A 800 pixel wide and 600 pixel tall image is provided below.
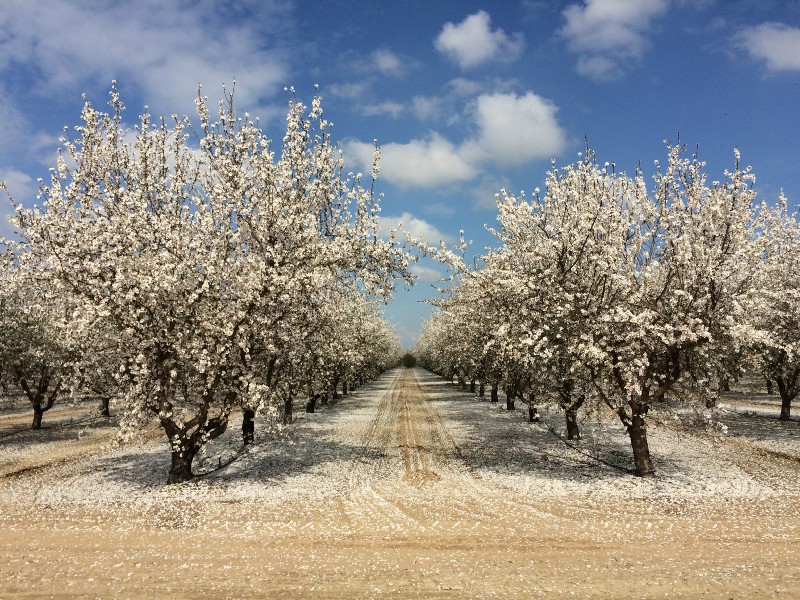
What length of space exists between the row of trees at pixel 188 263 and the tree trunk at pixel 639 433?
1030cm

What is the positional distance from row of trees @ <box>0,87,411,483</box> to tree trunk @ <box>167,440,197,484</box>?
55 millimetres

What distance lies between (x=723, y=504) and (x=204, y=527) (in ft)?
52.6

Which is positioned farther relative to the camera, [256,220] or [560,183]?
[560,183]

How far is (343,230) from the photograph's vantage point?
21.3 meters

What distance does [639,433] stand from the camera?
20125mm

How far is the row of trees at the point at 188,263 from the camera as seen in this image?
17391 millimetres

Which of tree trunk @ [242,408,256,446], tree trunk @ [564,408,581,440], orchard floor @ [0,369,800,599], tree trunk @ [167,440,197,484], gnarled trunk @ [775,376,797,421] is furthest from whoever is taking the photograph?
gnarled trunk @ [775,376,797,421]

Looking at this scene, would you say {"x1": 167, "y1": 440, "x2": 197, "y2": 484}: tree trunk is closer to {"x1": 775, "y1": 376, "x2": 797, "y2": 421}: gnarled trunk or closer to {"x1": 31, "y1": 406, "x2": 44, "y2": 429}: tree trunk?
{"x1": 31, "y1": 406, "x2": 44, "y2": 429}: tree trunk

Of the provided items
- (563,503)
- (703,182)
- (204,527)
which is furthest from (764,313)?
(204,527)

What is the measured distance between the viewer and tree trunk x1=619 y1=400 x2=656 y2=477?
19656 mm

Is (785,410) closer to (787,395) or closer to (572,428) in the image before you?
(787,395)

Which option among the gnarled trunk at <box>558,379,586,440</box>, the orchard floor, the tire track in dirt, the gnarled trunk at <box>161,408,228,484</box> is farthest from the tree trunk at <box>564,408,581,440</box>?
the gnarled trunk at <box>161,408,228,484</box>

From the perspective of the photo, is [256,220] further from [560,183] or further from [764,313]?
[764,313]

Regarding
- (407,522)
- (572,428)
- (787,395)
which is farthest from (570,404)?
(787,395)
